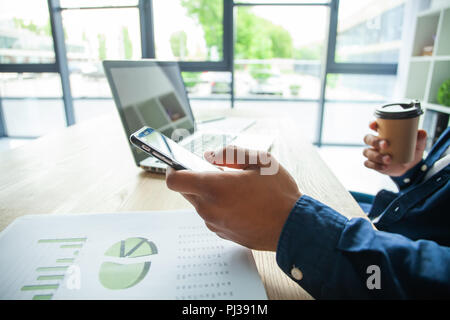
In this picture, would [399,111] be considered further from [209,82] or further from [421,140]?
[209,82]

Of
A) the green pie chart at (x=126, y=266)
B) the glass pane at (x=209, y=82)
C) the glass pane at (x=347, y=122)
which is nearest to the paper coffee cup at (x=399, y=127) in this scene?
the green pie chart at (x=126, y=266)

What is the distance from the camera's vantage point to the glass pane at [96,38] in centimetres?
299

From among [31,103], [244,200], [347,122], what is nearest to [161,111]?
[244,200]

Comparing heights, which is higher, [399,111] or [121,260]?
[399,111]

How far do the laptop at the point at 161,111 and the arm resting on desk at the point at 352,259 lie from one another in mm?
458

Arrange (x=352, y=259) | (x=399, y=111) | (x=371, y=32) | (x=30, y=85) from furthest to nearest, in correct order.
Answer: (x=30, y=85), (x=371, y=32), (x=399, y=111), (x=352, y=259)

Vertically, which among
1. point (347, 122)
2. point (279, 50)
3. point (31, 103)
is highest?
point (279, 50)

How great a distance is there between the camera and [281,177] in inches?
16.3

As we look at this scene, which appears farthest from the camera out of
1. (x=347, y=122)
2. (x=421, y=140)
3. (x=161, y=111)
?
(x=347, y=122)

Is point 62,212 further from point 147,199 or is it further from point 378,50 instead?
point 378,50

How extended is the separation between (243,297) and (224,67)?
287 cm

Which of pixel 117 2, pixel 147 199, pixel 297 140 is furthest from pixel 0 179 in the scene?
pixel 117 2

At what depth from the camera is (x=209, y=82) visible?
10.4 ft

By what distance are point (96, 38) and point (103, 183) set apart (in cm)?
294
